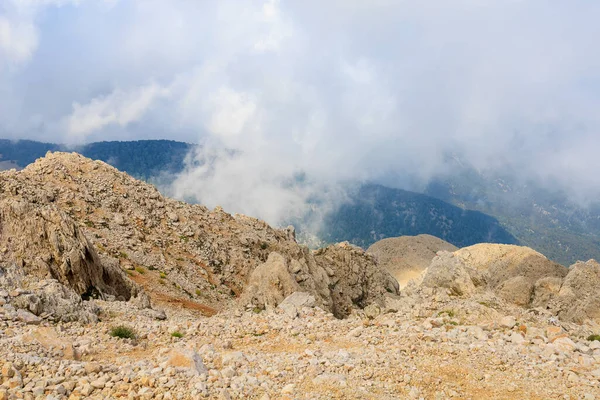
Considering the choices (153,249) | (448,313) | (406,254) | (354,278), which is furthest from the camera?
(406,254)

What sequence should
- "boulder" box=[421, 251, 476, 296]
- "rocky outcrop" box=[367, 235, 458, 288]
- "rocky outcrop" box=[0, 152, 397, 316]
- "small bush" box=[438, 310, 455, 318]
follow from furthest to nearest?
1. "rocky outcrop" box=[367, 235, 458, 288]
2. "boulder" box=[421, 251, 476, 296]
3. "rocky outcrop" box=[0, 152, 397, 316]
4. "small bush" box=[438, 310, 455, 318]

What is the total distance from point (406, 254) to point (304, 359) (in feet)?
374

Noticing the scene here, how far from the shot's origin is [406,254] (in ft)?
402

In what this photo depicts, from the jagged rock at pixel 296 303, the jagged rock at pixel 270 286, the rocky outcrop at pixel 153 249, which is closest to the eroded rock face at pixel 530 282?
the jagged rock at pixel 296 303

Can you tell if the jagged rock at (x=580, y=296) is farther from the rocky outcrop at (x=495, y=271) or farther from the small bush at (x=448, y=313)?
the small bush at (x=448, y=313)

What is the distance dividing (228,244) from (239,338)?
1195 inches

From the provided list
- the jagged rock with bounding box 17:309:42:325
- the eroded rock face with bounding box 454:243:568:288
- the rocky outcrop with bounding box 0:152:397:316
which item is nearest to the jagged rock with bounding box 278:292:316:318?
the rocky outcrop with bounding box 0:152:397:316

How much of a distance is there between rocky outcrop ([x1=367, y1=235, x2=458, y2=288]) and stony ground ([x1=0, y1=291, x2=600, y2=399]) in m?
96.1

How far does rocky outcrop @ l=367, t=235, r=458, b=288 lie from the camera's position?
11519 centimetres

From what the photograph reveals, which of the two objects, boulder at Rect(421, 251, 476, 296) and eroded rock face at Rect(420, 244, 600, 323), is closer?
boulder at Rect(421, 251, 476, 296)

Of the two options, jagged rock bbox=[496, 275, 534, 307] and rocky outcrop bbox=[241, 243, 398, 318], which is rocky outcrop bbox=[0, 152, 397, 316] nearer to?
rocky outcrop bbox=[241, 243, 398, 318]

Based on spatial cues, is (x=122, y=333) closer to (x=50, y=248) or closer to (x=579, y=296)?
(x=50, y=248)

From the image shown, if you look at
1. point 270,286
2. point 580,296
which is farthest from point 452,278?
point 580,296

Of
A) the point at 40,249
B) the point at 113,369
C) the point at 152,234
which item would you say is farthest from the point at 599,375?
the point at 152,234
